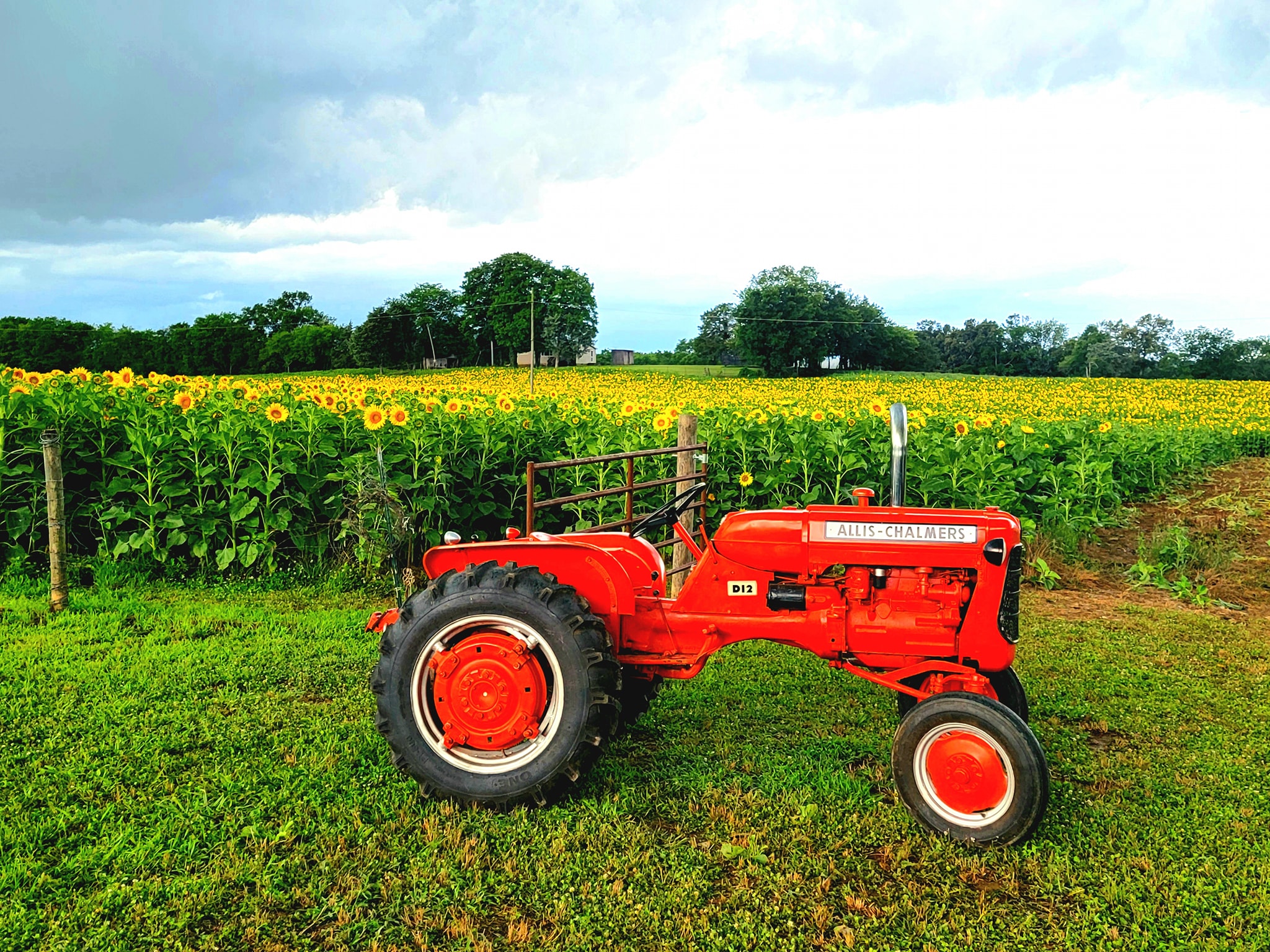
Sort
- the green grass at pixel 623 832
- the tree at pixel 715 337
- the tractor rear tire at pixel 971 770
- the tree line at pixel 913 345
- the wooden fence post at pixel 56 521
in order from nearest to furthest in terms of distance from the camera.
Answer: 1. the green grass at pixel 623 832
2. the tractor rear tire at pixel 971 770
3. the wooden fence post at pixel 56 521
4. the tree line at pixel 913 345
5. the tree at pixel 715 337

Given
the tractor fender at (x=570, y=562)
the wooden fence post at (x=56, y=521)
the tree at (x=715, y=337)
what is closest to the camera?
the tractor fender at (x=570, y=562)

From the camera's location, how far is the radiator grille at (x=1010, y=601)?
3.38 meters

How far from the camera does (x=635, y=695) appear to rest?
4.03m

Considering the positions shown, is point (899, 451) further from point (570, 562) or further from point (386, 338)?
point (386, 338)

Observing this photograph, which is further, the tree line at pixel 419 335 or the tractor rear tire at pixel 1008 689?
the tree line at pixel 419 335

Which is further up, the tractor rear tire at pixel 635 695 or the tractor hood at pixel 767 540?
the tractor hood at pixel 767 540

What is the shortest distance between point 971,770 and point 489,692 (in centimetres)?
181

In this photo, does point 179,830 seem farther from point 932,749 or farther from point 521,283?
point 521,283

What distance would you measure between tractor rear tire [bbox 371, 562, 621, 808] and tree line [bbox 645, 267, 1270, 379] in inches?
1813

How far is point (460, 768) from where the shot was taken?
11.3ft

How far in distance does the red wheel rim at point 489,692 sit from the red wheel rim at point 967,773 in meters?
1.49

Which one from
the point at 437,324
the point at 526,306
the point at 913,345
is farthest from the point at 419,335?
the point at 913,345

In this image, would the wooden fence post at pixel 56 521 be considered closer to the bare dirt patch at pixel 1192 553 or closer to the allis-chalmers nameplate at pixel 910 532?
the allis-chalmers nameplate at pixel 910 532

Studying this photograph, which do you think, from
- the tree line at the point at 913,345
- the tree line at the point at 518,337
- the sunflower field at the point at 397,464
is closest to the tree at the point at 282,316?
the tree line at the point at 518,337
